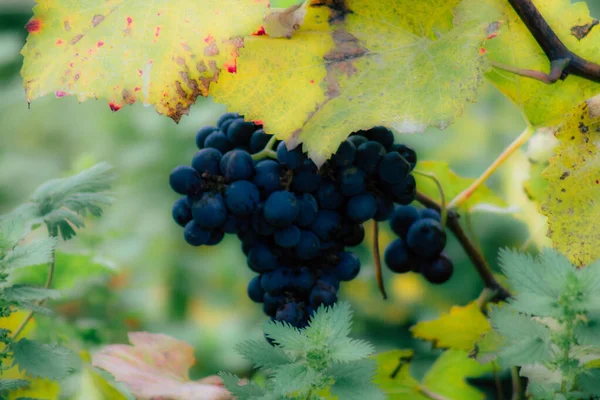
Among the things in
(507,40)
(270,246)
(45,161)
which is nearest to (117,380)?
(270,246)

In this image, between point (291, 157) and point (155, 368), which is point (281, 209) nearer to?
point (291, 157)

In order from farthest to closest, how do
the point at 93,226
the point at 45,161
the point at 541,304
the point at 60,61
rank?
the point at 45,161 < the point at 93,226 < the point at 60,61 < the point at 541,304

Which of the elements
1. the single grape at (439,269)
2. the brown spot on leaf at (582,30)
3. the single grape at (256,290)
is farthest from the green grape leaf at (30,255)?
the brown spot on leaf at (582,30)

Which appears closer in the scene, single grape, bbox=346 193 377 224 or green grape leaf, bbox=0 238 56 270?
green grape leaf, bbox=0 238 56 270

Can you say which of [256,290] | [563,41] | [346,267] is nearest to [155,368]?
[256,290]

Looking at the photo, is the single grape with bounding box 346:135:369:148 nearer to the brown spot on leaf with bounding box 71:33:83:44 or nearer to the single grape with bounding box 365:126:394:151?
the single grape with bounding box 365:126:394:151

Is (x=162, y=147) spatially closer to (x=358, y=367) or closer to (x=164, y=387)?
(x=164, y=387)

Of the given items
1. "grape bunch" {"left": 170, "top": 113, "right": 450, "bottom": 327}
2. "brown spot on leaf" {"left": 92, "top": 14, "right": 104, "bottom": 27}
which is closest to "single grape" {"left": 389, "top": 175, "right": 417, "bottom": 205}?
"grape bunch" {"left": 170, "top": 113, "right": 450, "bottom": 327}
